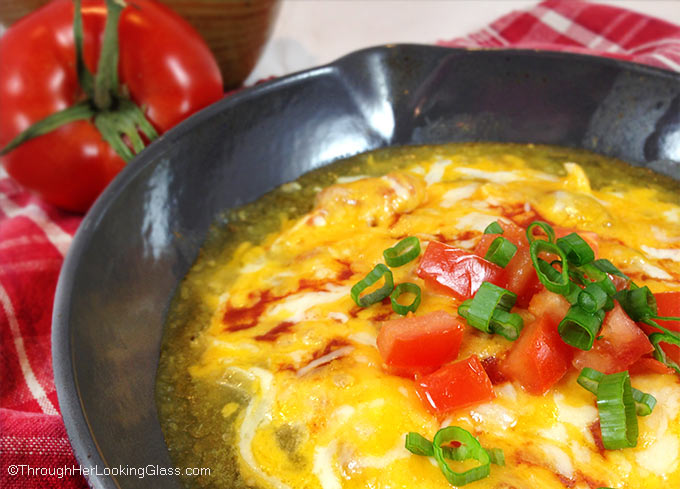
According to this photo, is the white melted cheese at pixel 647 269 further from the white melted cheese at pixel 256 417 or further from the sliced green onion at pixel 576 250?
the white melted cheese at pixel 256 417

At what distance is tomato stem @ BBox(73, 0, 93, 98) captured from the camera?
11.7 feet

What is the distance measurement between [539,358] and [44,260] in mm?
2402

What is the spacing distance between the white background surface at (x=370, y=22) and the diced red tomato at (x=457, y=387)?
13.3 feet

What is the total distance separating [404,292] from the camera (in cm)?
252

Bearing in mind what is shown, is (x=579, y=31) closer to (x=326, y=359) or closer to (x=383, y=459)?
(x=326, y=359)

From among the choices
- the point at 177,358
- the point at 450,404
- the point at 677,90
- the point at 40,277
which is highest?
the point at 677,90

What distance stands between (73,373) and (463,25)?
4797 mm

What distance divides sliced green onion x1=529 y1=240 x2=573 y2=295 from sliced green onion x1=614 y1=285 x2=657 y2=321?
0.17 metres

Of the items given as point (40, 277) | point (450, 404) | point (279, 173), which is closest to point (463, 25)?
point (279, 173)

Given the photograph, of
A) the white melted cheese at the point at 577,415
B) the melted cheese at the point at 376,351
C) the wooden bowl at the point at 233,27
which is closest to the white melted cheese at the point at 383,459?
the melted cheese at the point at 376,351

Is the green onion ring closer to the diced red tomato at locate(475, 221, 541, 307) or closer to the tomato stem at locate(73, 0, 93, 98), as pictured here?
the diced red tomato at locate(475, 221, 541, 307)

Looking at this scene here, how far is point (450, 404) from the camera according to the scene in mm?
2129

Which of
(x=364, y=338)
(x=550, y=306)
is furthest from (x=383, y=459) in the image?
(x=550, y=306)

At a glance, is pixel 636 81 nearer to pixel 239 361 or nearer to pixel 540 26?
pixel 540 26
